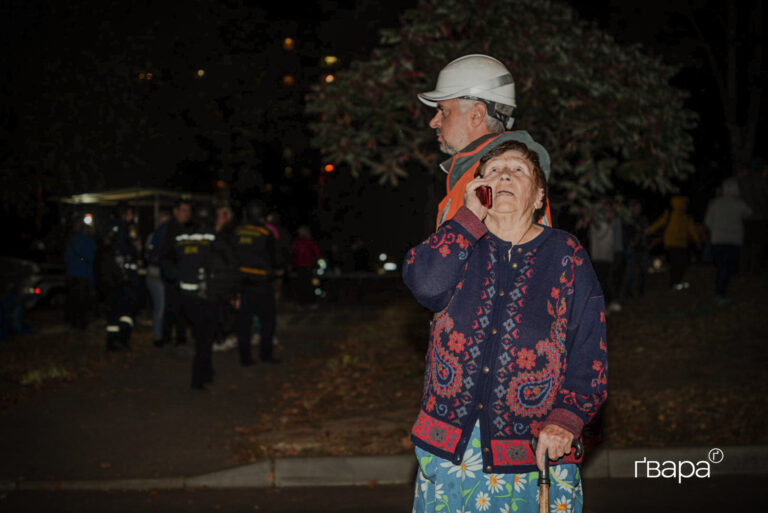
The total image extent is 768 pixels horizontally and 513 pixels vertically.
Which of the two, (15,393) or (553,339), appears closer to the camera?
(553,339)

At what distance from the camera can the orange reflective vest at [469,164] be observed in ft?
10.7

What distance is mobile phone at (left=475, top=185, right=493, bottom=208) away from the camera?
3025 millimetres

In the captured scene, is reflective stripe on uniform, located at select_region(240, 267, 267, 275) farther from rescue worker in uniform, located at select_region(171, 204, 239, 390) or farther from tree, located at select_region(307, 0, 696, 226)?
tree, located at select_region(307, 0, 696, 226)

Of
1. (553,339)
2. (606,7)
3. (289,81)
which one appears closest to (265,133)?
(289,81)

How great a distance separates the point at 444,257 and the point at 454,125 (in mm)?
722

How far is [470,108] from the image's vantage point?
3473 mm

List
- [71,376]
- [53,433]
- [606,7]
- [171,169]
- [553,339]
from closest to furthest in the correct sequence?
[553,339] < [53,433] < [71,376] < [606,7] < [171,169]

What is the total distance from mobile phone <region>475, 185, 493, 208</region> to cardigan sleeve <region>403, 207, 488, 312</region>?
54mm

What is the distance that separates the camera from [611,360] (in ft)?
38.5

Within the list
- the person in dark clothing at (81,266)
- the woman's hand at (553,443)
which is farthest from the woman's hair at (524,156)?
the person in dark clothing at (81,266)

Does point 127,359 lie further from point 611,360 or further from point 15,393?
point 611,360

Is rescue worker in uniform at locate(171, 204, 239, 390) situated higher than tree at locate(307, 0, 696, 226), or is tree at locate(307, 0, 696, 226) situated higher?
tree at locate(307, 0, 696, 226)

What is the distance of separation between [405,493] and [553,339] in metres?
3.95

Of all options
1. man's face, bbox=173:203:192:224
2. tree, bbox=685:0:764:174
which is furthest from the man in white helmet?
tree, bbox=685:0:764:174
